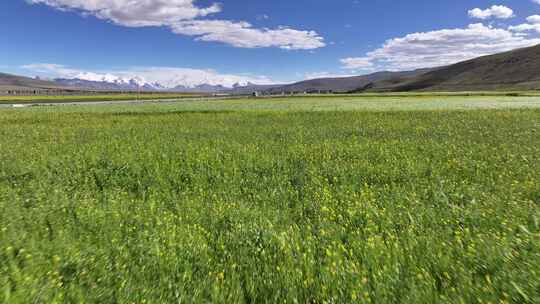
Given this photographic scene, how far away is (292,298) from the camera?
309 cm

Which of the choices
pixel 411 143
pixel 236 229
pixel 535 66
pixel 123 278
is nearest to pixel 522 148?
pixel 411 143

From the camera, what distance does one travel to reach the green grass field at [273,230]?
126 inches

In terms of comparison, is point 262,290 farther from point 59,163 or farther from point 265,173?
point 59,163

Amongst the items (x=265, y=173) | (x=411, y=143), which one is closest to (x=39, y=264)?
(x=265, y=173)

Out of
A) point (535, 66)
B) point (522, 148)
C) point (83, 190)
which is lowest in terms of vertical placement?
point (83, 190)

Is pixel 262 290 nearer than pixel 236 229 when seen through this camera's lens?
Yes

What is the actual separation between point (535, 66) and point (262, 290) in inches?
10717

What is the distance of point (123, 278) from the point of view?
3.44 m

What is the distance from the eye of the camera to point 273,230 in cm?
459

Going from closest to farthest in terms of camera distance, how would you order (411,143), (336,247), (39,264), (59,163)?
(39,264) → (336,247) → (59,163) → (411,143)

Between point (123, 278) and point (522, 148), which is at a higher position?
point (522, 148)

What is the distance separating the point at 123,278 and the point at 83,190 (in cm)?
486

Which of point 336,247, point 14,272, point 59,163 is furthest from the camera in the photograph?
point 59,163

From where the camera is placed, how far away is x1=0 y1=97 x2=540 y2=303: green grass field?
3.21 metres
